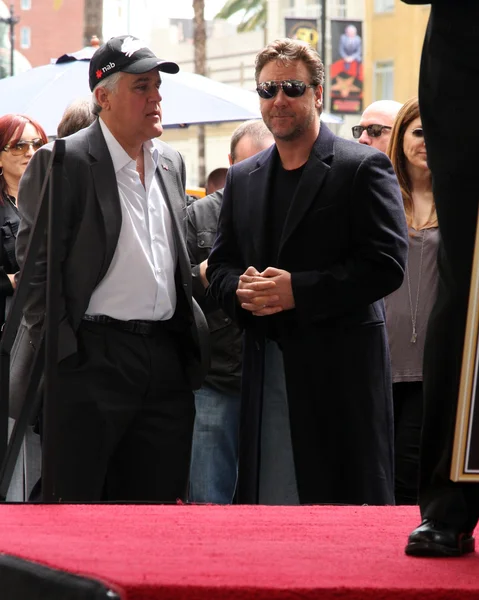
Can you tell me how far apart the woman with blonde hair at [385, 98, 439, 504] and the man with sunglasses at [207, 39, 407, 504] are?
0.51 metres

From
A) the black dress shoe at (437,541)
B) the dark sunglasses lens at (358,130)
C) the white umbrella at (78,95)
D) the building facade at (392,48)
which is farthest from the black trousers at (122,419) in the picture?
the building facade at (392,48)

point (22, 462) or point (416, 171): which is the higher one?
point (416, 171)

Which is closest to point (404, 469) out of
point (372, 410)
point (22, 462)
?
point (372, 410)

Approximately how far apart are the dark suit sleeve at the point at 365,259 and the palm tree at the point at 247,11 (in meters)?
46.4

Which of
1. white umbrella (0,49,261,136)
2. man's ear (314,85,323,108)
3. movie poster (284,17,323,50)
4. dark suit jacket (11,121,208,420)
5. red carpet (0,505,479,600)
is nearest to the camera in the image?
red carpet (0,505,479,600)

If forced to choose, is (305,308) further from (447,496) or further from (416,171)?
(447,496)

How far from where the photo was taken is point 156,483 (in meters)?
5.14

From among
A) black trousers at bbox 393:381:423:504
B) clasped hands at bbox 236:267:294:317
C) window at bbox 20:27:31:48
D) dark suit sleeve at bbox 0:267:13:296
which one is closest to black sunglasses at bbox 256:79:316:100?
clasped hands at bbox 236:267:294:317

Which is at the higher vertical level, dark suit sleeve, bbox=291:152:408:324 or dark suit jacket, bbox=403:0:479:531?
dark suit jacket, bbox=403:0:479:531

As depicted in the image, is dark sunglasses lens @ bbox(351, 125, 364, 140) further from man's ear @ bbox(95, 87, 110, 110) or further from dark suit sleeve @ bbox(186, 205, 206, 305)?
man's ear @ bbox(95, 87, 110, 110)

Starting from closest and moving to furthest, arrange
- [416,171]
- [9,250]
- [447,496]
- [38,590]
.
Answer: [38,590]
[447,496]
[416,171]
[9,250]

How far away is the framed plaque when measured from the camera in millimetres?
2861

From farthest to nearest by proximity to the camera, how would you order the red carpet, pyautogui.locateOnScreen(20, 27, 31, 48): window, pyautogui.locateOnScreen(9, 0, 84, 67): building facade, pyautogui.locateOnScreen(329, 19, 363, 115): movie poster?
pyautogui.locateOnScreen(20, 27, 31, 48): window
pyautogui.locateOnScreen(9, 0, 84, 67): building facade
pyautogui.locateOnScreen(329, 19, 363, 115): movie poster
the red carpet

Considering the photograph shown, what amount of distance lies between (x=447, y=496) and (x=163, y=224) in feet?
7.93
